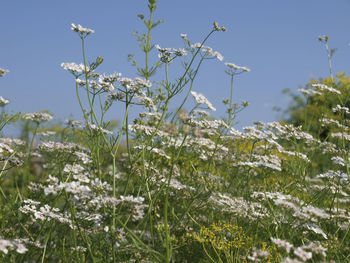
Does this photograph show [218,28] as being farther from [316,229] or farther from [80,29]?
[316,229]

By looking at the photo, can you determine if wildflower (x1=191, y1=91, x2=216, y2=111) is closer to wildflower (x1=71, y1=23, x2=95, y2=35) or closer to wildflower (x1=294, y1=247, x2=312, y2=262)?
wildflower (x1=71, y1=23, x2=95, y2=35)

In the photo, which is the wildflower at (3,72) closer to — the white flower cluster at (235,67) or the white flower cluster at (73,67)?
the white flower cluster at (73,67)

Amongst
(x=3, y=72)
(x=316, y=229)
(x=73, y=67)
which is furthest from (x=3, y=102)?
(x=316, y=229)

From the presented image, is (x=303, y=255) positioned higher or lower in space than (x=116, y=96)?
lower

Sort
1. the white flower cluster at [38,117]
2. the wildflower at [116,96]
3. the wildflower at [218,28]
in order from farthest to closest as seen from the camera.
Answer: the white flower cluster at [38,117], the wildflower at [218,28], the wildflower at [116,96]

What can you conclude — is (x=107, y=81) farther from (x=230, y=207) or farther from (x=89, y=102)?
(x=230, y=207)

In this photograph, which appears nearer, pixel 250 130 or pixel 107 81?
pixel 107 81

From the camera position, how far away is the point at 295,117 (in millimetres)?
21484

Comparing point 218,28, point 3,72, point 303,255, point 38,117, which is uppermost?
point 218,28

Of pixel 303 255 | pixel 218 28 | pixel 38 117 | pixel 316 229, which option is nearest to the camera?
pixel 303 255

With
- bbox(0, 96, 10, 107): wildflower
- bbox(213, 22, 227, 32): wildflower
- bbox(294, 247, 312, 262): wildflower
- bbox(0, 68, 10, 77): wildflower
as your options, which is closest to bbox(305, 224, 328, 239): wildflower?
bbox(294, 247, 312, 262): wildflower

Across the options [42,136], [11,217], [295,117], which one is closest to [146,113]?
[11,217]

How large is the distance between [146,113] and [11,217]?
7.20 feet

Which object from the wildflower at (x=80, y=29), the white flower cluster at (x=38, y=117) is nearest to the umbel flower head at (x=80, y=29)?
the wildflower at (x=80, y=29)
